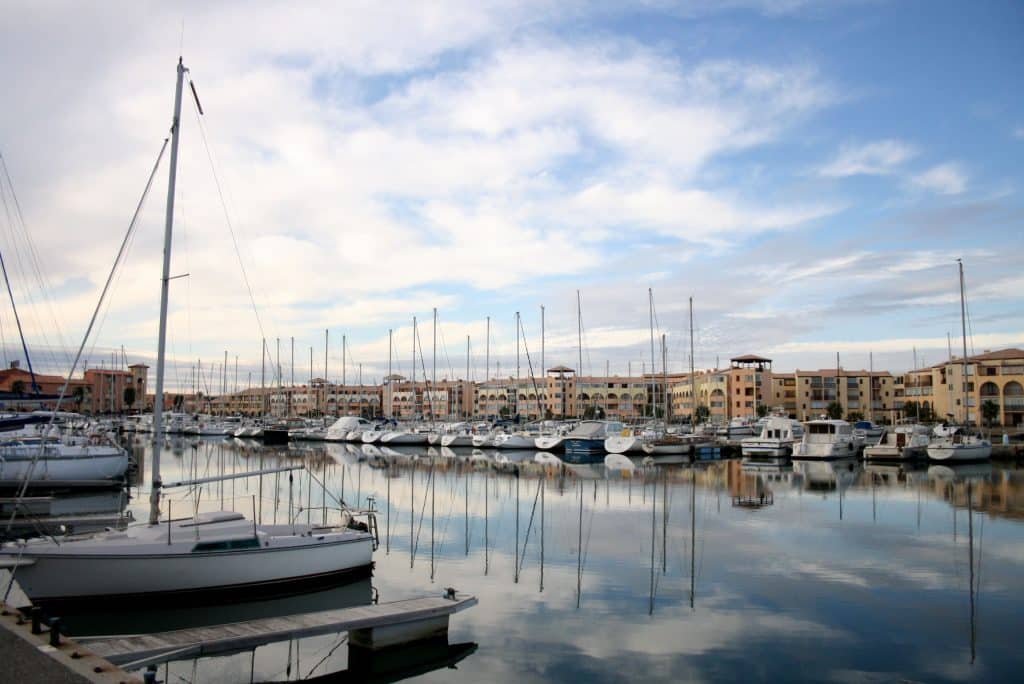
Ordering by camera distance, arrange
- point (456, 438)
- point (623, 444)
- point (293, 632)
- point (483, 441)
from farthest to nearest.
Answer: point (456, 438), point (483, 441), point (623, 444), point (293, 632)

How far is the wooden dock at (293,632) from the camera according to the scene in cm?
1150

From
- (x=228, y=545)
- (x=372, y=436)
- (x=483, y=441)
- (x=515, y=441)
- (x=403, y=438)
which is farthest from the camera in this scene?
(x=372, y=436)

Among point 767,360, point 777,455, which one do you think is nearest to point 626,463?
point 777,455

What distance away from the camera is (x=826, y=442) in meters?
60.2

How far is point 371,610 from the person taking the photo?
13.7 m

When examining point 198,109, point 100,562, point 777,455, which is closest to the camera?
point 100,562

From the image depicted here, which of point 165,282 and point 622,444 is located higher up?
point 165,282

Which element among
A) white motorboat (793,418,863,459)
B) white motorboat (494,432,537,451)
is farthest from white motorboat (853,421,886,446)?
white motorboat (494,432,537,451)

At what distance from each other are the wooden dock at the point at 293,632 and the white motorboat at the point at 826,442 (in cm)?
5045

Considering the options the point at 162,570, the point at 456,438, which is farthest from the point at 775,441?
the point at 162,570

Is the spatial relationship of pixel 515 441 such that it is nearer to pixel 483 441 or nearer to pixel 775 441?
pixel 483 441

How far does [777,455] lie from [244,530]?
50491 millimetres

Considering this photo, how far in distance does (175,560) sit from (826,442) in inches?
2158

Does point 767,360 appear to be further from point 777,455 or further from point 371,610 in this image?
point 371,610
